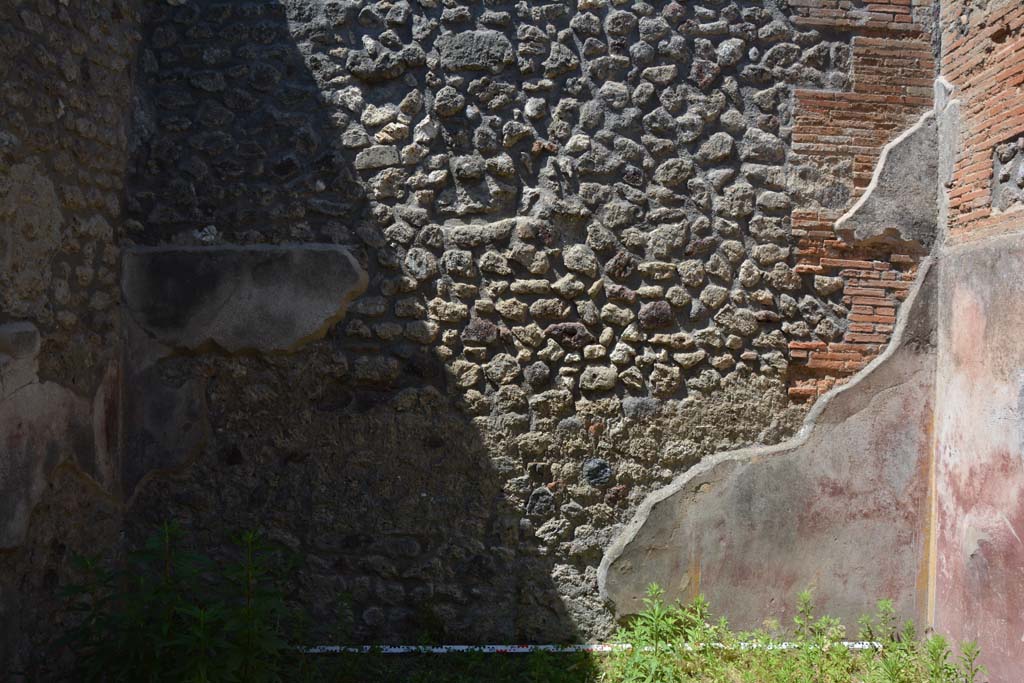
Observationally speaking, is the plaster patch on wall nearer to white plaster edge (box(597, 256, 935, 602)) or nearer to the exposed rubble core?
the exposed rubble core

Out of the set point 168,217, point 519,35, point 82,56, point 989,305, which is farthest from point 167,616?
point 989,305

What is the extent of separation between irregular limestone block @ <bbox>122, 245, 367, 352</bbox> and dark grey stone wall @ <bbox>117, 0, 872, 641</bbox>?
0.09m

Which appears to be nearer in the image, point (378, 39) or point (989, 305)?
point (989, 305)

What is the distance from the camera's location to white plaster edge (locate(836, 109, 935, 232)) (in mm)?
4051

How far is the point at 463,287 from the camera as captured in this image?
157 inches

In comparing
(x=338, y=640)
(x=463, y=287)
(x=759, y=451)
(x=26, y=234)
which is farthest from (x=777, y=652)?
(x=26, y=234)

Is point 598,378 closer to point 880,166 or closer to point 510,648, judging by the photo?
point 510,648

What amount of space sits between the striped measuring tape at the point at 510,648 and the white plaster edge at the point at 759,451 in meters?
0.23

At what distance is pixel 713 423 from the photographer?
13.3 ft

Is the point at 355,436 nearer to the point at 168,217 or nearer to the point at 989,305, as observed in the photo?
the point at 168,217

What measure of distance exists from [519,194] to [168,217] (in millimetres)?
1632

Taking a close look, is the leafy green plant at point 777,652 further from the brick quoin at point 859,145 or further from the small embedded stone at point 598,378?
the brick quoin at point 859,145

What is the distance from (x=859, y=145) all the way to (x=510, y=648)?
2.88 metres

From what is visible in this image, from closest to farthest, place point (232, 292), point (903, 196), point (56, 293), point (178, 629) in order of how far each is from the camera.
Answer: point (178, 629) < point (56, 293) < point (232, 292) < point (903, 196)
